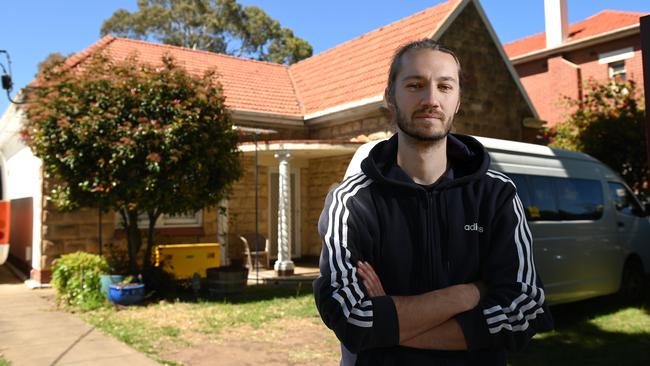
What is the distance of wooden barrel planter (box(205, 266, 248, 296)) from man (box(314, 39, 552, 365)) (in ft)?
25.3

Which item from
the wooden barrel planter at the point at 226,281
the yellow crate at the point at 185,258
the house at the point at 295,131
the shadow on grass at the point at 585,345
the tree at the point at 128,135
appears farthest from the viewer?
the house at the point at 295,131

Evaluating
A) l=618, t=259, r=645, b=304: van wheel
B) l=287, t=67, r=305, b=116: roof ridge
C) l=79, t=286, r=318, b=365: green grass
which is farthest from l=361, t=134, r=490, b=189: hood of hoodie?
l=287, t=67, r=305, b=116: roof ridge

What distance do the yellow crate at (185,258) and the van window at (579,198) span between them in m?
6.65

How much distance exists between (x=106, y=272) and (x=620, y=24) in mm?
23754

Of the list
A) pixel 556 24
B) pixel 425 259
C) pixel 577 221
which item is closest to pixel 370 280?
pixel 425 259

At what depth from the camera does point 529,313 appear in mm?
1800

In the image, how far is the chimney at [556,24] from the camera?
79.4ft

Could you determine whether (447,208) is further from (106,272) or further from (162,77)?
(106,272)

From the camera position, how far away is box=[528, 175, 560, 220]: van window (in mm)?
6801

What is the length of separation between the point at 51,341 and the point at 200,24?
30004mm

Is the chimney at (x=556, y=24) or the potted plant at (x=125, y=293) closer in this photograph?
the potted plant at (x=125, y=293)

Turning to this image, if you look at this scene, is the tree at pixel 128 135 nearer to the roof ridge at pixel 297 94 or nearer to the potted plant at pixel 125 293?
the potted plant at pixel 125 293

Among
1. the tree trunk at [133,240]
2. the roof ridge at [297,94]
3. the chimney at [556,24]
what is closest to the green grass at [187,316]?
the tree trunk at [133,240]

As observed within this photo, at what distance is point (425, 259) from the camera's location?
178cm
